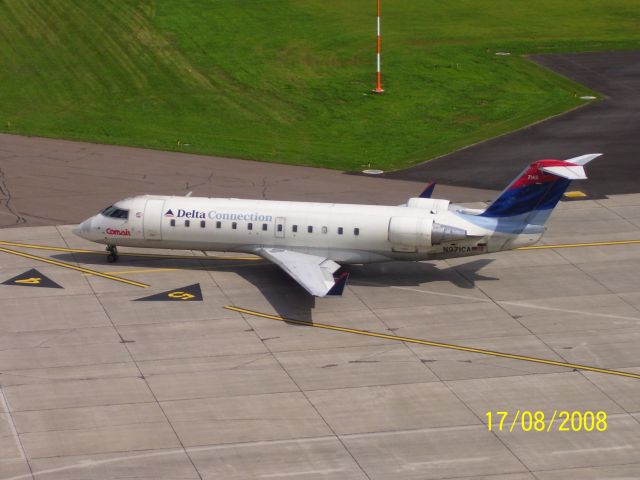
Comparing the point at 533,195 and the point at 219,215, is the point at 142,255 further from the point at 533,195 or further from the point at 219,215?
the point at 533,195

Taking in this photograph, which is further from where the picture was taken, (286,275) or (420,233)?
(286,275)

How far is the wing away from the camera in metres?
46.4

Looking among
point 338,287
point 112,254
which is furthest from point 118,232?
point 338,287

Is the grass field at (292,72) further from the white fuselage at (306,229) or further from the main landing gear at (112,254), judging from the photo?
the white fuselage at (306,229)

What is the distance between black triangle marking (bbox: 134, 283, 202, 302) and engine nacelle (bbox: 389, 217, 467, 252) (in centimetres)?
843

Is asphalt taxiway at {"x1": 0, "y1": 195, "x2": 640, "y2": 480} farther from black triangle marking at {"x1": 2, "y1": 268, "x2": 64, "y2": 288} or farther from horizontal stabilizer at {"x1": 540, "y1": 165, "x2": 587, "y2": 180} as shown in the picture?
horizontal stabilizer at {"x1": 540, "y1": 165, "x2": 587, "y2": 180}

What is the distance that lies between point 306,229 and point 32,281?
11.9 m

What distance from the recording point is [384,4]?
4129 inches

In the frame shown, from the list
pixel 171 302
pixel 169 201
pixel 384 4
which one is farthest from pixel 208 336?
pixel 384 4

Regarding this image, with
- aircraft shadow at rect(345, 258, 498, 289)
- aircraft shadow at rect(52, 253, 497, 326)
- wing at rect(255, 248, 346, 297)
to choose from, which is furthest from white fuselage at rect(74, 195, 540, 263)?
aircraft shadow at rect(345, 258, 498, 289)

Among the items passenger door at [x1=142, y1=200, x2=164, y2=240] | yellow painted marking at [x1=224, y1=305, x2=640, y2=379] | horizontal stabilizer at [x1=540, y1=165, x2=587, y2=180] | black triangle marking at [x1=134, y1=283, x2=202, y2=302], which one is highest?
horizontal stabilizer at [x1=540, y1=165, x2=587, y2=180]

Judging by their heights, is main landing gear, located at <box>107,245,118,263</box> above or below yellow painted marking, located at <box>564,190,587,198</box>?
below
